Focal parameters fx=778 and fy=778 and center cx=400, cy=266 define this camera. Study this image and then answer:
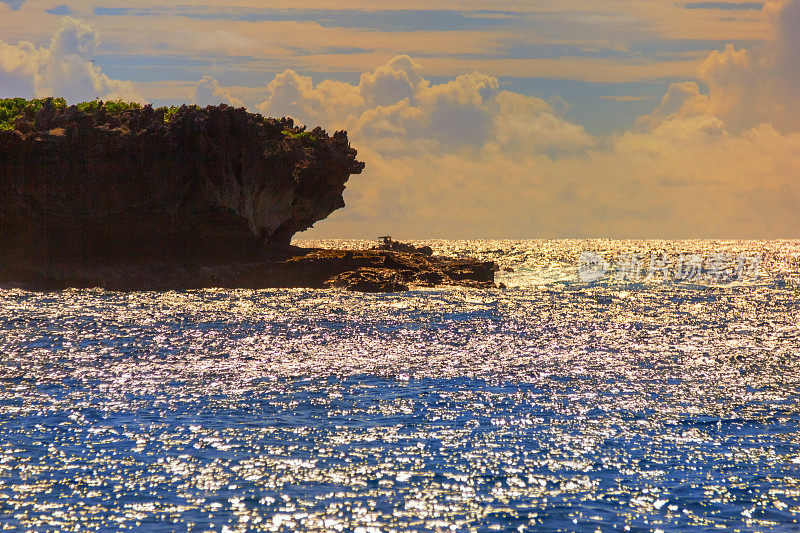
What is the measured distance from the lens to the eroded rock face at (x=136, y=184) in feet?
220

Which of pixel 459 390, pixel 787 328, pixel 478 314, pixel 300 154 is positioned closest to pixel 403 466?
pixel 459 390

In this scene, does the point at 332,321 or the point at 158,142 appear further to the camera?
the point at 158,142

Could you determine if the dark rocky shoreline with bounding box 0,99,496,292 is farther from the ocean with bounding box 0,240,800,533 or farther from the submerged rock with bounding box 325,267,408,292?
the ocean with bounding box 0,240,800,533

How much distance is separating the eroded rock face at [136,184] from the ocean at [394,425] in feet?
63.3

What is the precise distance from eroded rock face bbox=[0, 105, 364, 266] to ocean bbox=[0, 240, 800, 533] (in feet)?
63.3

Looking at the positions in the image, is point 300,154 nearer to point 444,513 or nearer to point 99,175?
point 99,175

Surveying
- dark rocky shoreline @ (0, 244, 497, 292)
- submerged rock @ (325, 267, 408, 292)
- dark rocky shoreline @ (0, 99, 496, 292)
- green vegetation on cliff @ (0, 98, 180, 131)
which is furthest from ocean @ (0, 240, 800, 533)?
green vegetation on cliff @ (0, 98, 180, 131)

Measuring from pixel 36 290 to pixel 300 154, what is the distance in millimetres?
27092

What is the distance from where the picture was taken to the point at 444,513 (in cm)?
1673

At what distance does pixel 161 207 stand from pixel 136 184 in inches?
116

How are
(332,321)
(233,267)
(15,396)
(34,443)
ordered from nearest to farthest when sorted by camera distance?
(34,443) < (15,396) < (332,321) < (233,267)

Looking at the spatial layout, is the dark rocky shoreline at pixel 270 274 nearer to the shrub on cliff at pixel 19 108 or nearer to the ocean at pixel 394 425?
the shrub on cliff at pixel 19 108

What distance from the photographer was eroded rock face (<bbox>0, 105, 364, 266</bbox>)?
66938 mm

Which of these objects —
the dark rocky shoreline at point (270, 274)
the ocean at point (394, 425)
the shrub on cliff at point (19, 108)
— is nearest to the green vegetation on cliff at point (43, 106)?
the shrub on cliff at point (19, 108)
